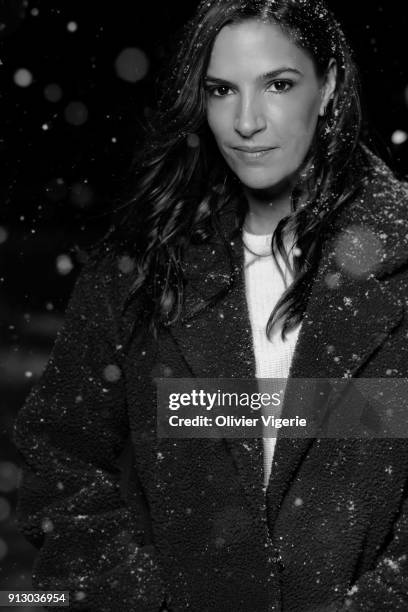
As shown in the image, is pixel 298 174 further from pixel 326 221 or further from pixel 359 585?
pixel 359 585

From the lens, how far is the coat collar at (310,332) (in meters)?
1.70

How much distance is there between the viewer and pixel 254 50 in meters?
1.72

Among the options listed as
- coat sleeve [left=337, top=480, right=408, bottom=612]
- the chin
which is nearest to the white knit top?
the chin

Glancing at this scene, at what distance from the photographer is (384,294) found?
68.0 inches

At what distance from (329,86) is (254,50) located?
204 mm

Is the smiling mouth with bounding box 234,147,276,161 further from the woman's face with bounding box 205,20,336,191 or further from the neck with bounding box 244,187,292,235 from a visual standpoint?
the neck with bounding box 244,187,292,235

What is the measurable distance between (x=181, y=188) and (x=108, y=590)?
30.8 inches

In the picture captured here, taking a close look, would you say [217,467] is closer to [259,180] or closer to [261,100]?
[259,180]

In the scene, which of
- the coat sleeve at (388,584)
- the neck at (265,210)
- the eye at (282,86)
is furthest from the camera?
the neck at (265,210)

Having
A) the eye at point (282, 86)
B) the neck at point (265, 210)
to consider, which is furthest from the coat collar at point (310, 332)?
the eye at point (282, 86)

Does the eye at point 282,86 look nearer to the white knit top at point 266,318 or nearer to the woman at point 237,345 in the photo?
the woman at point 237,345

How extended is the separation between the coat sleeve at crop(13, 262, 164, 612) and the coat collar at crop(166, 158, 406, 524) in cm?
17

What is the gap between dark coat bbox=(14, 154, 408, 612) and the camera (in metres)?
1.69

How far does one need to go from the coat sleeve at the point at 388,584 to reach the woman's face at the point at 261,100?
67cm
